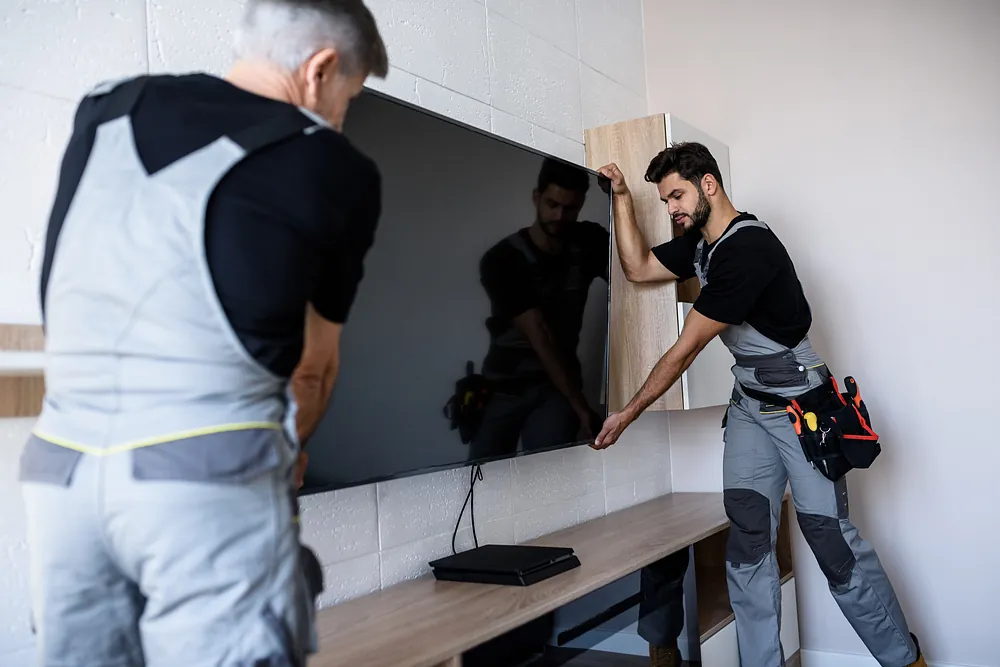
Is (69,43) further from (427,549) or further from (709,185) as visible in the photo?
(709,185)

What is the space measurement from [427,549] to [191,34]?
1.34 meters

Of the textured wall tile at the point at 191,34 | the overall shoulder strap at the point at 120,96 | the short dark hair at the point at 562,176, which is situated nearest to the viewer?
the overall shoulder strap at the point at 120,96

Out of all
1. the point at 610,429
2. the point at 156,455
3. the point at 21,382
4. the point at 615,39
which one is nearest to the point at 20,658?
the point at 21,382

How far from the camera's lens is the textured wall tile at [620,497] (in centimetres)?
308

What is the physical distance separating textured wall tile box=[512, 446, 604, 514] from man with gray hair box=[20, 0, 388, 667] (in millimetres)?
1698

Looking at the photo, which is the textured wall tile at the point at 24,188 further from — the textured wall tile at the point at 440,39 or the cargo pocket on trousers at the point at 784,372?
the cargo pocket on trousers at the point at 784,372

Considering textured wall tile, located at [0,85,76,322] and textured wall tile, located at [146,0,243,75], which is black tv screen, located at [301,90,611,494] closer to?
textured wall tile, located at [146,0,243,75]

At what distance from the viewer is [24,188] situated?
4.68ft

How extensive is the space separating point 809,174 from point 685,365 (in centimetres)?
120

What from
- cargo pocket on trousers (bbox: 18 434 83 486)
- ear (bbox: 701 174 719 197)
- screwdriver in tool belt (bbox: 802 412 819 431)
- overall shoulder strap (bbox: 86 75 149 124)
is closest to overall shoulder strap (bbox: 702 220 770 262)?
ear (bbox: 701 174 719 197)

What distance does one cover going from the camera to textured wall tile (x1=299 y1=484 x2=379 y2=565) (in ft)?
6.21

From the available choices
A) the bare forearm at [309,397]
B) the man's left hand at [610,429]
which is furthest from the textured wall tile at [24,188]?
the man's left hand at [610,429]

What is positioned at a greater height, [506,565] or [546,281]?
[546,281]

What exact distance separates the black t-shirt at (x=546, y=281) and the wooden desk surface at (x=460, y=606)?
0.56 metres
